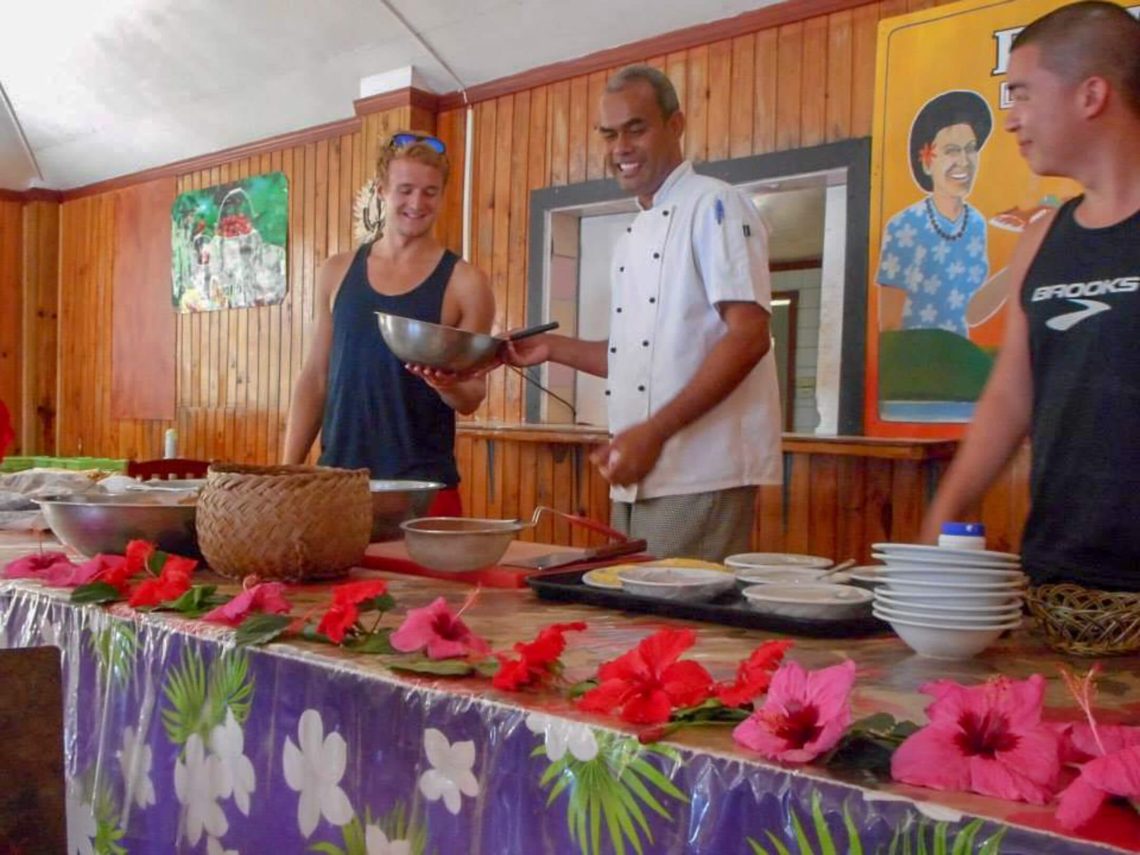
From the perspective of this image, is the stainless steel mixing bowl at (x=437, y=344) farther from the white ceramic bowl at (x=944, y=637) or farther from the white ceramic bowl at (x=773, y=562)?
the white ceramic bowl at (x=944, y=637)

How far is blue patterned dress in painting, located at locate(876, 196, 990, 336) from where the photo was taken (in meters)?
3.36

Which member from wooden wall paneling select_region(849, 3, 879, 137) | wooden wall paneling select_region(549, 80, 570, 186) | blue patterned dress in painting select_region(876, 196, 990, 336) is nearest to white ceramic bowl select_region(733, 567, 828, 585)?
blue patterned dress in painting select_region(876, 196, 990, 336)

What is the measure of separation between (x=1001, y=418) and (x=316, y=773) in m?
1.09

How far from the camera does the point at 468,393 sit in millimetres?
2328

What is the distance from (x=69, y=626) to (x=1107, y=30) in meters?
1.58

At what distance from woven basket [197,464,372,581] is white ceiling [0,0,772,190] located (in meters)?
2.99

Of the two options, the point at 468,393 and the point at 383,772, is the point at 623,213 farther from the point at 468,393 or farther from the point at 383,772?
the point at 383,772

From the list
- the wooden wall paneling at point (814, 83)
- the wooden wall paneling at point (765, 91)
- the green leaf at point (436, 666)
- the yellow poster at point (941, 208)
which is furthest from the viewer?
the wooden wall paneling at point (765, 91)

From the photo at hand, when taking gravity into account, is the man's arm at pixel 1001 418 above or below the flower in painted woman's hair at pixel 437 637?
above

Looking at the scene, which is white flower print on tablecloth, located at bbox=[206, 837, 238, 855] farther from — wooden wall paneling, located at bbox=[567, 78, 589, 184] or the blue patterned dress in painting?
wooden wall paneling, located at bbox=[567, 78, 589, 184]

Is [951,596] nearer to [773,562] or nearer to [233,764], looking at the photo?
[773,562]

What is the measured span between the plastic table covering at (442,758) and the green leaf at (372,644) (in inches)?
0.6

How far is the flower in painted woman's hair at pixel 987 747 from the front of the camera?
68cm

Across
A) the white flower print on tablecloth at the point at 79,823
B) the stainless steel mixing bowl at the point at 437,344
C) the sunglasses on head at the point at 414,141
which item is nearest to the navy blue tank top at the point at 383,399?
the sunglasses on head at the point at 414,141
